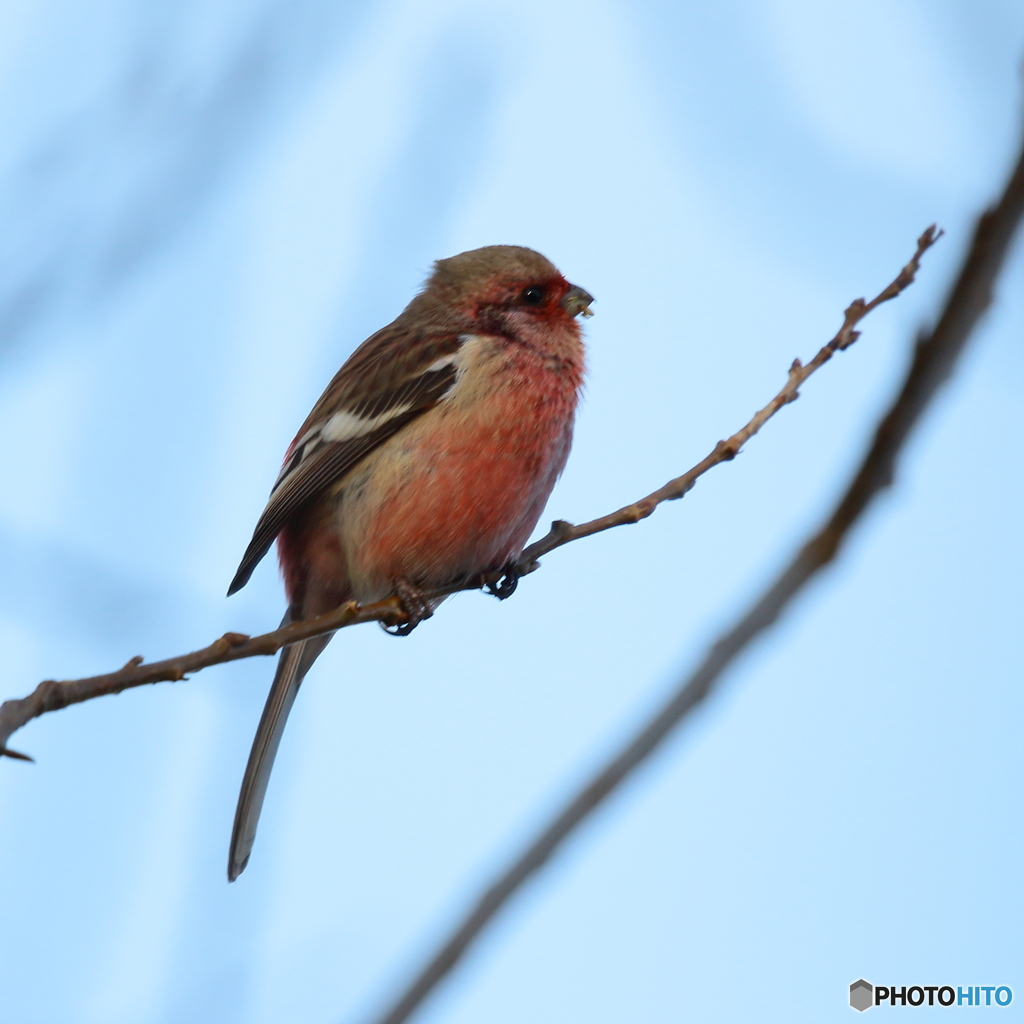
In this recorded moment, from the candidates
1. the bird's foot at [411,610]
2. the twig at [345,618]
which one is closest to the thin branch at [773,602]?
the twig at [345,618]

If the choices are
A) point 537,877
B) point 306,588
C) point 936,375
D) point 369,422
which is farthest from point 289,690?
point 936,375

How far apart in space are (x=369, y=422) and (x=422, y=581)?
94 centimetres

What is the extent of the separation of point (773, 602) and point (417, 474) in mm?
4706

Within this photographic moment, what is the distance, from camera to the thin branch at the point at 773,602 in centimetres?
158

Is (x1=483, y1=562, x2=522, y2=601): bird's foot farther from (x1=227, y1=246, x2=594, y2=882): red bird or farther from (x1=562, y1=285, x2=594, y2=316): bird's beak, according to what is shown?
(x1=562, y1=285, x2=594, y2=316): bird's beak

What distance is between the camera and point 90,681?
128 inches

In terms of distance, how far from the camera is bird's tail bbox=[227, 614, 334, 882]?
596cm

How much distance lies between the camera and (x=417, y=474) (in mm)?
6438

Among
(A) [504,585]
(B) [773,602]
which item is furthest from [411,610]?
(B) [773,602]

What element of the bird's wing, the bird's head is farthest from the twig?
the bird's head

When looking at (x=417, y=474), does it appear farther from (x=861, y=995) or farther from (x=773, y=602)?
(x=773, y=602)

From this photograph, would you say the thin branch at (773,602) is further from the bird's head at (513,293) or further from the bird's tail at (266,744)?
the bird's head at (513,293)

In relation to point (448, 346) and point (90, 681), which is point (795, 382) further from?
point (448, 346)

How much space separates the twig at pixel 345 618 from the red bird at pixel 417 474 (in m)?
1.18
